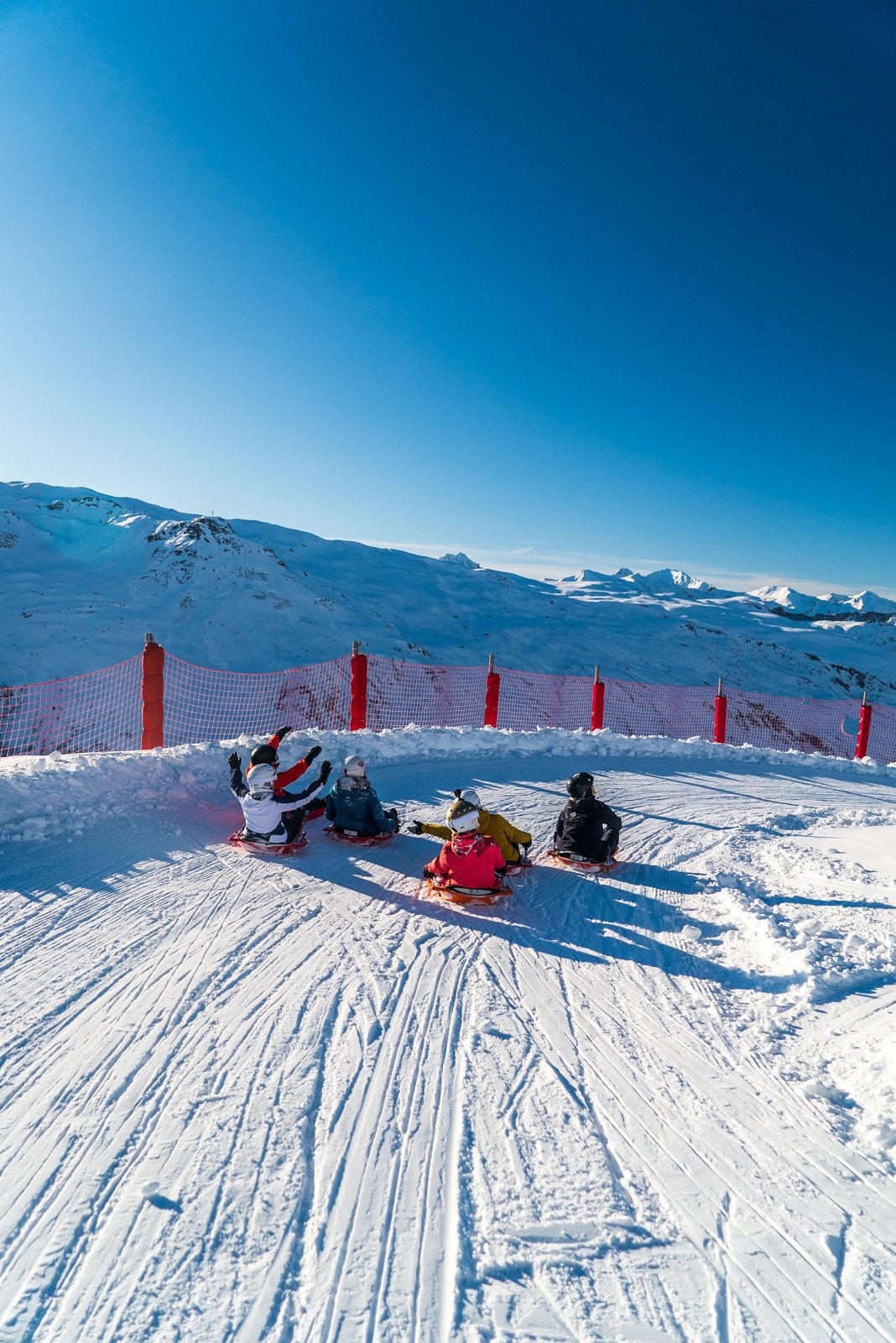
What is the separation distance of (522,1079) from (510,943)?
1.46 meters

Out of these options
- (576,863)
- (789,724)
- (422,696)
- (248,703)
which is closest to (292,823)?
(576,863)

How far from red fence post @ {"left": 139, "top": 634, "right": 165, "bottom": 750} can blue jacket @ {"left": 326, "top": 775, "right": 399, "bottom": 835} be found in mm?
3034

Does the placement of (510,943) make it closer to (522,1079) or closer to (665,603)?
(522,1079)

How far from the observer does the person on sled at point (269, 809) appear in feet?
18.9

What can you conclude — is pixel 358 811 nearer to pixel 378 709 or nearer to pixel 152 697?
pixel 152 697

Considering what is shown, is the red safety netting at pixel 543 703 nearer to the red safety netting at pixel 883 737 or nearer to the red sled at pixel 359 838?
the red safety netting at pixel 883 737

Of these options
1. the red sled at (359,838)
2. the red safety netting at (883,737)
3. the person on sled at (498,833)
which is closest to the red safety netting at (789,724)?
the red safety netting at (883,737)

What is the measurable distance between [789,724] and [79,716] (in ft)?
87.5

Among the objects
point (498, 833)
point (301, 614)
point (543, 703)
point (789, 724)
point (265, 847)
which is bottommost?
point (789, 724)

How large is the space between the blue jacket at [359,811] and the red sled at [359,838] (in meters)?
0.04

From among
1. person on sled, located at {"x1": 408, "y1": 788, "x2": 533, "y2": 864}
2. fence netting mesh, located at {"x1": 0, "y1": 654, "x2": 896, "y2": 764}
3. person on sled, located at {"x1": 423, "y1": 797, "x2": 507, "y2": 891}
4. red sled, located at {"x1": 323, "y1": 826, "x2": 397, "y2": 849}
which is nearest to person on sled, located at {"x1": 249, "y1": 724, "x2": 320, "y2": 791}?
red sled, located at {"x1": 323, "y1": 826, "x2": 397, "y2": 849}

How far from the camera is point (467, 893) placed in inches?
201

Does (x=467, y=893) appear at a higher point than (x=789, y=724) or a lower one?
higher

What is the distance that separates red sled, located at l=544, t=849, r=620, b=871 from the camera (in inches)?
237
